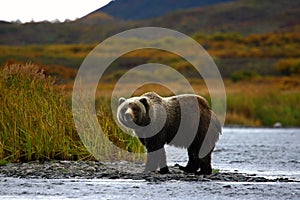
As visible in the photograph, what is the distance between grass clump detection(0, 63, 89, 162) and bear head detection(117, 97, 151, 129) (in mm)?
1406

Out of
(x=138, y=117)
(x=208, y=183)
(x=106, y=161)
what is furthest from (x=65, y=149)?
(x=208, y=183)

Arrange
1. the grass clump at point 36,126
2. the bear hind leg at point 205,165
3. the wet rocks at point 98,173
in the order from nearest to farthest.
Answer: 1. the wet rocks at point 98,173
2. the bear hind leg at point 205,165
3. the grass clump at point 36,126

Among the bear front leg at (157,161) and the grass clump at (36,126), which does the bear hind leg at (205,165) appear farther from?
the grass clump at (36,126)

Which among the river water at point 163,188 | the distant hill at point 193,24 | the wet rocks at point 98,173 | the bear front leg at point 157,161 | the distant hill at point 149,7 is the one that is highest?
the distant hill at point 149,7

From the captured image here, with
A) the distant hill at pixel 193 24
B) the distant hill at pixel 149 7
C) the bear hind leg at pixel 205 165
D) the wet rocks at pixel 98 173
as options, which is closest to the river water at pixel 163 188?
the wet rocks at pixel 98 173

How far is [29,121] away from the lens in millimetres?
14133

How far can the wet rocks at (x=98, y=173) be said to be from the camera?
12750 mm

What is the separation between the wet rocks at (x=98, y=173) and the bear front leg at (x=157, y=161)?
0.37 feet

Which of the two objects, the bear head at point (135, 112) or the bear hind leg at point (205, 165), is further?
the bear hind leg at point (205, 165)

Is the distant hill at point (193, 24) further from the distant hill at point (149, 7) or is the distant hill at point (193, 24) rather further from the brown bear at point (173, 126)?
→ the brown bear at point (173, 126)

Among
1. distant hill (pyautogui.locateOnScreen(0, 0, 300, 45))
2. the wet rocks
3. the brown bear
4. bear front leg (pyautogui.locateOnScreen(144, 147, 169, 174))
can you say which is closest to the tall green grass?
the wet rocks

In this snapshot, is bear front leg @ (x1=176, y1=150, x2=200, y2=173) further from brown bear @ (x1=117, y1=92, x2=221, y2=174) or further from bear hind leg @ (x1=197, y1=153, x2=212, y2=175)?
bear hind leg @ (x1=197, y1=153, x2=212, y2=175)

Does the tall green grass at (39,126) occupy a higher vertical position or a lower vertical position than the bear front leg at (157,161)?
higher

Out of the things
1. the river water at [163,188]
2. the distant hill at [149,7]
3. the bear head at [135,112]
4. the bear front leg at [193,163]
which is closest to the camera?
the river water at [163,188]
